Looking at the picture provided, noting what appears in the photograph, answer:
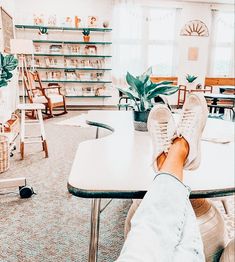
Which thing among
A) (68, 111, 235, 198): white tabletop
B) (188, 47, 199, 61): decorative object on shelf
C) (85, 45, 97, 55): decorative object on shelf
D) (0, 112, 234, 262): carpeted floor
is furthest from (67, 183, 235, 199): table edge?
(188, 47, 199, 61): decorative object on shelf

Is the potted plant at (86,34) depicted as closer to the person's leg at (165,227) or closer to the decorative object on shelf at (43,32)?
the decorative object on shelf at (43,32)

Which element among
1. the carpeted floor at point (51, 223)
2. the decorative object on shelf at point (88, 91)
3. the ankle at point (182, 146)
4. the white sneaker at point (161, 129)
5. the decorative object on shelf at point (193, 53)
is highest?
the decorative object on shelf at point (193, 53)

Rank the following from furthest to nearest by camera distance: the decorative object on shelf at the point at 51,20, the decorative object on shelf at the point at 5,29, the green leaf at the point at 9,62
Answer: the decorative object on shelf at the point at 51,20 → the decorative object on shelf at the point at 5,29 → the green leaf at the point at 9,62

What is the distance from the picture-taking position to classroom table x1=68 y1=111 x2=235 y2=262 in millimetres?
878

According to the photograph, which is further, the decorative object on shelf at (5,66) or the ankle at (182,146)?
the decorative object on shelf at (5,66)

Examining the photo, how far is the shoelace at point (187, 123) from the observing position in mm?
1105

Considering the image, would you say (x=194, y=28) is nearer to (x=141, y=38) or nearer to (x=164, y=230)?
(x=141, y=38)

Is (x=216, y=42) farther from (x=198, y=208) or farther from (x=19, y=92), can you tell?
(x=198, y=208)

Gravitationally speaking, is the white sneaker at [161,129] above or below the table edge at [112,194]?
above

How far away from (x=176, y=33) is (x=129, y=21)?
1.29m

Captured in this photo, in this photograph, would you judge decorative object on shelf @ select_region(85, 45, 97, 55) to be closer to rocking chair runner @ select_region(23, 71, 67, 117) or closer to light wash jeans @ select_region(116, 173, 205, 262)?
rocking chair runner @ select_region(23, 71, 67, 117)

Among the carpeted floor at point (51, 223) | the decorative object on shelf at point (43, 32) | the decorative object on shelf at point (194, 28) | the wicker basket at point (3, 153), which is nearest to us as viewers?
the carpeted floor at point (51, 223)

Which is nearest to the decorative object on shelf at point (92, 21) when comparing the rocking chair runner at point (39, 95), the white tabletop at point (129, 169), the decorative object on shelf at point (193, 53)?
the rocking chair runner at point (39, 95)

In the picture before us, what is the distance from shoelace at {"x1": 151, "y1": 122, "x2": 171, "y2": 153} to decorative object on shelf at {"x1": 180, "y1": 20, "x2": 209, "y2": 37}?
6.75m
